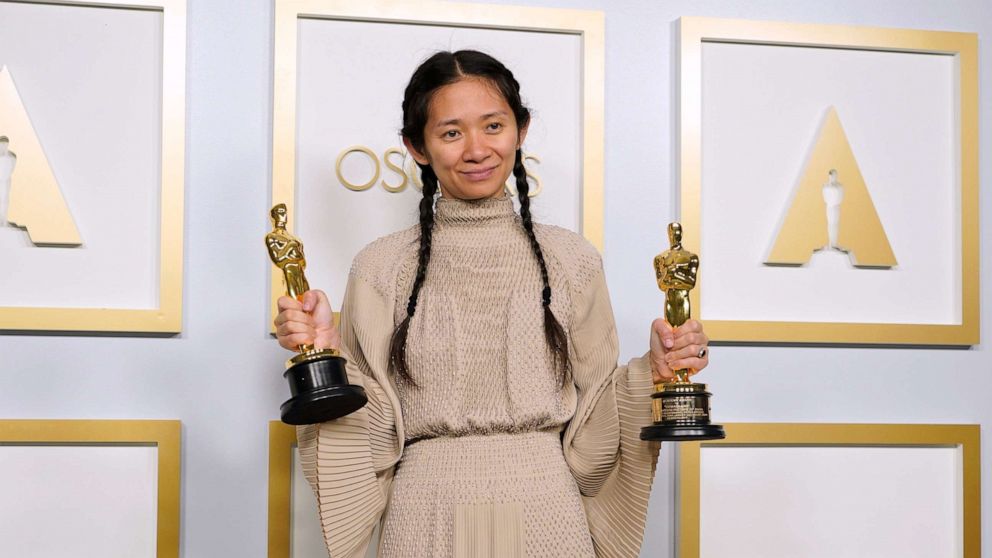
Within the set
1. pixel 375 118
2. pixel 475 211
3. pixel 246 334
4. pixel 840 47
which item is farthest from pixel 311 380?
pixel 840 47

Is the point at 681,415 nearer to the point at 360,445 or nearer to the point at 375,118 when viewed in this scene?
the point at 360,445

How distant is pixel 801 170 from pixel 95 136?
1291mm

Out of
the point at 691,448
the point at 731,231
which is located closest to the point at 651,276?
the point at 731,231

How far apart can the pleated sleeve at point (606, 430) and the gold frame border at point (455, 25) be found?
0.45 meters

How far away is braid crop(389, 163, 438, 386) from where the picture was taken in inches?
58.0

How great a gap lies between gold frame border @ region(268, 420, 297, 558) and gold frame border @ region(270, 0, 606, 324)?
0.72 ft

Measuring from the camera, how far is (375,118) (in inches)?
76.9

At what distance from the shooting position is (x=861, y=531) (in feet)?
6.84

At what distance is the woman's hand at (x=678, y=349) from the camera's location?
1.41 meters

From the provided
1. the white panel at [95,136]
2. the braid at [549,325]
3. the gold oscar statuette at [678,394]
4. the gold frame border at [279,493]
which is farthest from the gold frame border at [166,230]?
the gold oscar statuette at [678,394]

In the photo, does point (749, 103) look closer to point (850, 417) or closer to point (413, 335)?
point (850, 417)

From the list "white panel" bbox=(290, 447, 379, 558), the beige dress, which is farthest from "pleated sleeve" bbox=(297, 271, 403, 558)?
"white panel" bbox=(290, 447, 379, 558)

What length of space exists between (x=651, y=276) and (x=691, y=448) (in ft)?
1.06

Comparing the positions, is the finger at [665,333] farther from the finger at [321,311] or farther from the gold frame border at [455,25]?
the gold frame border at [455,25]
